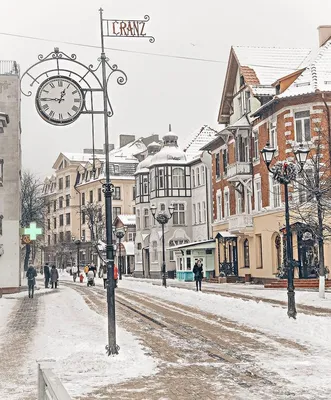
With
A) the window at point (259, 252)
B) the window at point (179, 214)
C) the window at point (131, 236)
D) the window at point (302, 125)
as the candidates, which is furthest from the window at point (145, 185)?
the window at point (302, 125)

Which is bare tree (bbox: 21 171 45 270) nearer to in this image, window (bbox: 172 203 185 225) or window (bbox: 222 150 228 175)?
window (bbox: 172 203 185 225)

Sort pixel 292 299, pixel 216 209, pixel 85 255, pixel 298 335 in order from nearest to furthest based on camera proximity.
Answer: pixel 298 335 < pixel 292 299 < pixel 216 209 < pixel 85 255

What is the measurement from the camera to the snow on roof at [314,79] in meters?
35.3

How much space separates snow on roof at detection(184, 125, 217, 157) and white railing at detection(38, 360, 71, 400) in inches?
2363

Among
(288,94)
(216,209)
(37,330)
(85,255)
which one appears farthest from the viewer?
(85,255)

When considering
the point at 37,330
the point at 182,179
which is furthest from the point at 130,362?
the point at 182,179

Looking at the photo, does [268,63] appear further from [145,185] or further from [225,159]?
[145,185]

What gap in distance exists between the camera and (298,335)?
46.0 ft

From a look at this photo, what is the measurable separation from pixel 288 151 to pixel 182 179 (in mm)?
25745

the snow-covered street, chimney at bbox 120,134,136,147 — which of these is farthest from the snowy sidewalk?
chimney at bbox 120,134,136,147

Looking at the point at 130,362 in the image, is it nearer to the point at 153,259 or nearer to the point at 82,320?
the point at 82,320

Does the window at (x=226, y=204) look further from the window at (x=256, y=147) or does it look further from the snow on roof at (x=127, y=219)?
the snow on roof at (x=127, y=219)

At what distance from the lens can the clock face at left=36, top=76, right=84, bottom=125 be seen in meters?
11.2

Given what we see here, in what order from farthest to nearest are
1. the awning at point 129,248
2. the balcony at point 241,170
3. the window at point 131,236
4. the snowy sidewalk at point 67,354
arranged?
1. the window at point 131,236
2. the awning at point 129,248
3. the balcony at point 241,170
4. the snowy sidewalk at point 67,354
